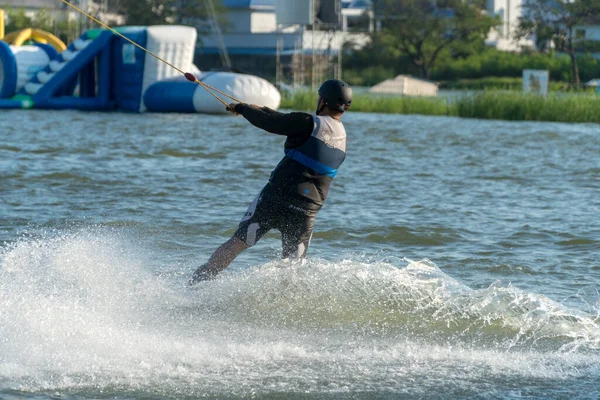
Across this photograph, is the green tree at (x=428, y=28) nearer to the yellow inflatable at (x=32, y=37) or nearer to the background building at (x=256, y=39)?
the background building at (x=256, y=39)

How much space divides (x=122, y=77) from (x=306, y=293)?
92.7 feet

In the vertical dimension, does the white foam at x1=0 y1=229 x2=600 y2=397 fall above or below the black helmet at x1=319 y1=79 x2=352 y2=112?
below

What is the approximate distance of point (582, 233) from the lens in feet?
36.0

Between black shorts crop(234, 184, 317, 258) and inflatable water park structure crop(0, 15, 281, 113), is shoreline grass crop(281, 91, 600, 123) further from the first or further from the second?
black shorts crop(234, 184, 317, 258)

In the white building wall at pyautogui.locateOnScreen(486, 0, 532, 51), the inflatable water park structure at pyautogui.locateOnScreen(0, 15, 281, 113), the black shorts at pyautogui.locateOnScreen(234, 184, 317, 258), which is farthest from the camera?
the white building wall at pyautogui.locateOnScreen(486, 0, 532, 51)

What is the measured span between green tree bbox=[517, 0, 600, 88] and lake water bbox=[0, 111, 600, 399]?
4064cm

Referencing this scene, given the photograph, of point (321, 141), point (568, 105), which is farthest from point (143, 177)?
point (568, 105)

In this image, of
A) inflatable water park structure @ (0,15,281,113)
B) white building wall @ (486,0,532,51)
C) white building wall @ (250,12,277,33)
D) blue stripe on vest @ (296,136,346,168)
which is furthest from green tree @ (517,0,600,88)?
blue stripe on vest @ (296,136,346,168)

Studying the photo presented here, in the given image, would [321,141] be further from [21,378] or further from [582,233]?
[582,233]

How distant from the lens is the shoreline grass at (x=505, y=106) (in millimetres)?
30016

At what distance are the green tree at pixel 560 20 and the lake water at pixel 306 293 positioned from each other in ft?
133

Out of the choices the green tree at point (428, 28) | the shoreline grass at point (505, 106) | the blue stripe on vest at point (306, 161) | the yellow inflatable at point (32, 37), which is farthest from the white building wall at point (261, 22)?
the blue stripe on vest at point (306, 161)

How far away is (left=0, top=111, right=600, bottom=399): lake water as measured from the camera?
5602 mm

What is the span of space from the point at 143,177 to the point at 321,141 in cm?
918
